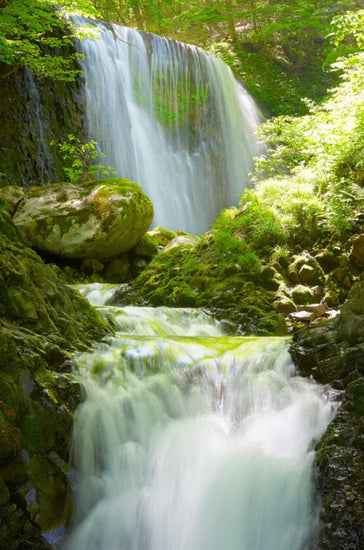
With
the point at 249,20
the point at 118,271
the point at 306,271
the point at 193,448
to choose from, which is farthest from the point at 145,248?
the point at 249,20

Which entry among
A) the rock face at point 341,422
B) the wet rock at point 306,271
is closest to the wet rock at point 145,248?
the wet rock at point 306,271

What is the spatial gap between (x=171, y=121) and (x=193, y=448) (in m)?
13.6

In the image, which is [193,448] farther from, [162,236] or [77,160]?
[77,160]

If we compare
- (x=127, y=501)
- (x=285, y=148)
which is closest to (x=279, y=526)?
(x=127, y=501)

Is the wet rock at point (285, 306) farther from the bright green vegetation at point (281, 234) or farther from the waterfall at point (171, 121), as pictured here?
the waterfall at point (171, 121)

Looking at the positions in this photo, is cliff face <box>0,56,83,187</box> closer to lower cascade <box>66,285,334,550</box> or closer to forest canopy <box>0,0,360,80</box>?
lower cascade <box>66,285,334,550</box>

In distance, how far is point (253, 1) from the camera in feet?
68.5

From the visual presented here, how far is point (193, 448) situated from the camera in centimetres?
346

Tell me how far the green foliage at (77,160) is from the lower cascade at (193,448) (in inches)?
271

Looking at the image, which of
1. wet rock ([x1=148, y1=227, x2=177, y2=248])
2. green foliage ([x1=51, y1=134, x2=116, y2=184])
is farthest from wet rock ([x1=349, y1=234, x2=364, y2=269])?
green foliage ([x1=51, y1=134, x2=116, y2=184])

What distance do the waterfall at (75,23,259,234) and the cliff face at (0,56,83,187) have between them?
114 centimetres

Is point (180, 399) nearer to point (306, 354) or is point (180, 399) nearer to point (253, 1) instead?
point (306, 354)

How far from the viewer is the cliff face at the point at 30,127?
10430 millimetres

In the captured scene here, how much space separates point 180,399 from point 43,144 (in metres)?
8.94
